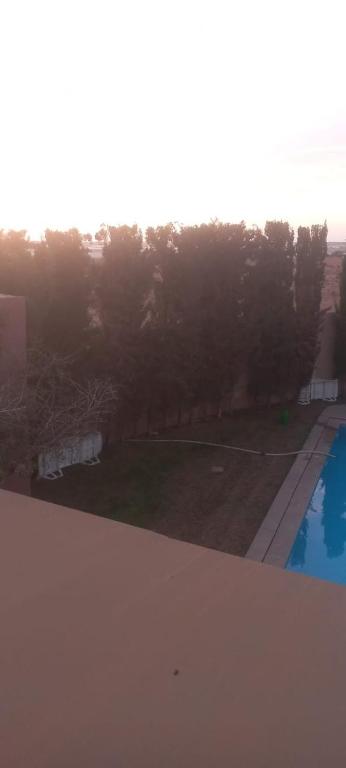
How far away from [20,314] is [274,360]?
30.2 feet

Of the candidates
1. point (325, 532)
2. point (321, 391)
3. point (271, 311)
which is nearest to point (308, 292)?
point (271, 311)

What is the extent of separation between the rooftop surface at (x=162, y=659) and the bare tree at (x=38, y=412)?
4230 mm

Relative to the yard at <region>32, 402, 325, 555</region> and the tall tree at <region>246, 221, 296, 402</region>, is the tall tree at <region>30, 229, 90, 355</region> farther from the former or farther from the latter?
the tall tree at <region>246, 221, 296, 402</region>

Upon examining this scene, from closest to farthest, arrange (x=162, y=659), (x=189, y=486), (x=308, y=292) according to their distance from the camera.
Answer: (x=162, y=659) → (x=189, y=486) → (x=308, y=292)

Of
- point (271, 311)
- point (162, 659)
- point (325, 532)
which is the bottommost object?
point (325, 532)

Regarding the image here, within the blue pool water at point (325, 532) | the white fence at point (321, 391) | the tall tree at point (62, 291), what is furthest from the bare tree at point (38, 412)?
the white fence at point (321, 391)

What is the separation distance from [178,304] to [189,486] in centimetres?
483

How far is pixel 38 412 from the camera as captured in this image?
6793mm

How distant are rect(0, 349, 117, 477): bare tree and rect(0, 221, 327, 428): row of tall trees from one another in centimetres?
278

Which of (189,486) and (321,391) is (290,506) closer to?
(189,486)

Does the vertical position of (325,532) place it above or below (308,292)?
below

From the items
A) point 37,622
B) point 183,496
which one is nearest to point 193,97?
point 183,496

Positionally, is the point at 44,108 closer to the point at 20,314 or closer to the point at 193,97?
the point at 193,97

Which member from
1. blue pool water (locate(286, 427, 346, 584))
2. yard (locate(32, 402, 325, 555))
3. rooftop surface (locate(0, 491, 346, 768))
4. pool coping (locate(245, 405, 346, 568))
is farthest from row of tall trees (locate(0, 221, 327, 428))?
rooftop surface (locate(0, 491, 346, 768))
